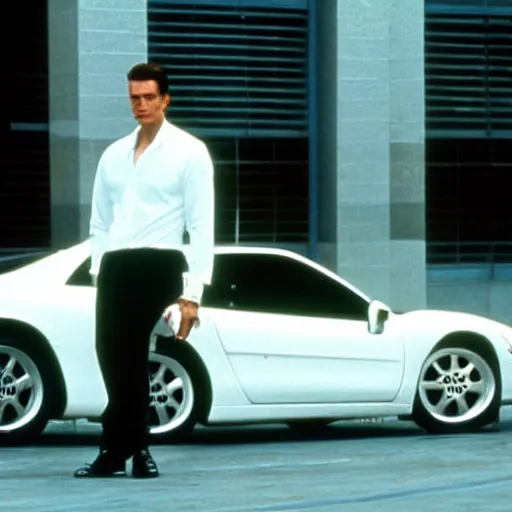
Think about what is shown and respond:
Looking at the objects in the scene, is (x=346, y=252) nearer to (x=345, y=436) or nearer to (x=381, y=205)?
(x=381, y=205)

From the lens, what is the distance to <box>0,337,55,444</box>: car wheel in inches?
493

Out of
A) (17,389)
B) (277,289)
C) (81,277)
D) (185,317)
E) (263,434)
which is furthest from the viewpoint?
(263,434)

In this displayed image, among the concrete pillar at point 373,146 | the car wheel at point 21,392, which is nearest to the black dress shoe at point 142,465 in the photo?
the car wheel at point 21,392

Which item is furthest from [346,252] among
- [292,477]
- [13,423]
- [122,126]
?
[292,477]

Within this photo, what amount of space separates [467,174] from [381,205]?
1233mm

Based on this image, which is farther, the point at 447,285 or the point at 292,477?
the point at 447,285

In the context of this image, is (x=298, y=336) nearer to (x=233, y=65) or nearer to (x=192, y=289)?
(x=192, y=289)

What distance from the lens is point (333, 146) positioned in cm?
1966

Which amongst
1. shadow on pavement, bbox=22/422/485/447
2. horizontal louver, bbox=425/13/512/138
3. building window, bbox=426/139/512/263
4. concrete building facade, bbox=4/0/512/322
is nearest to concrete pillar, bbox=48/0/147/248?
concrete building facade, bbox=4/0/512/322

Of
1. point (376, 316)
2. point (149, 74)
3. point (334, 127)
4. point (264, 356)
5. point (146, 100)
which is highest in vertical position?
point (334, 127)

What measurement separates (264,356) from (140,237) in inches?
131

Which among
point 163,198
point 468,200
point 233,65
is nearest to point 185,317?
point 163,198

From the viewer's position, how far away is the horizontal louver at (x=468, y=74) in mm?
20375

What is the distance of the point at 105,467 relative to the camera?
10.2 metres
